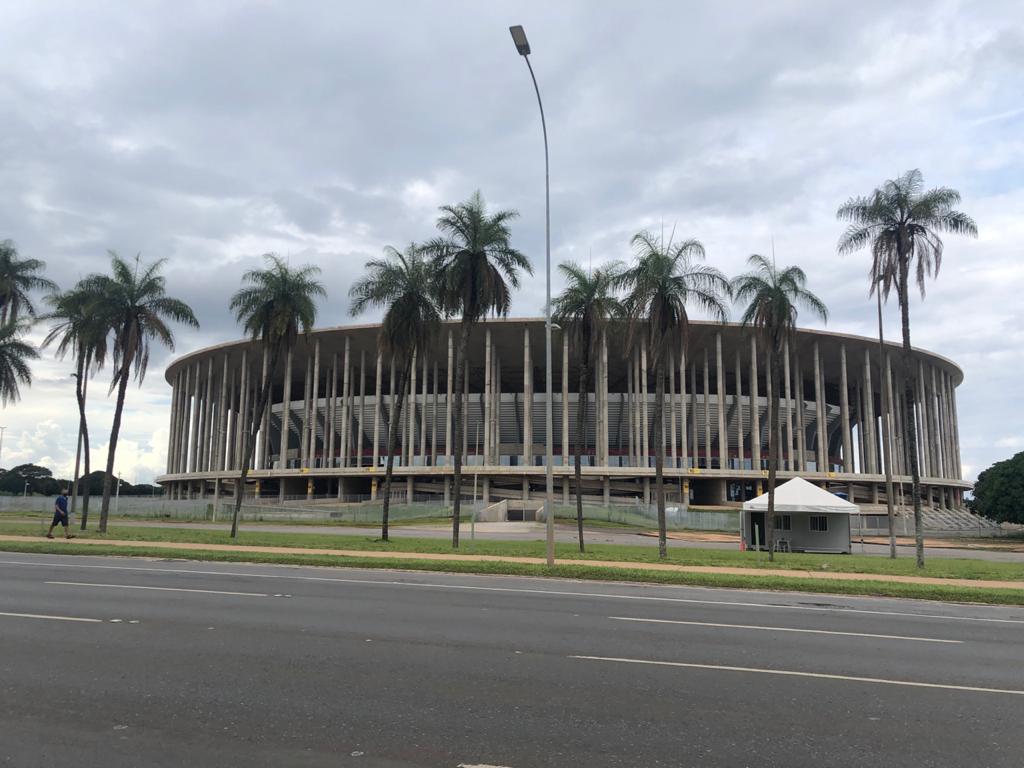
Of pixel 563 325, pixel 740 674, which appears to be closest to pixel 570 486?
pixel 563 325

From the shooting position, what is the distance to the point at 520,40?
17.5m

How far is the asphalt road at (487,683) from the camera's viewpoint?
5.34 m

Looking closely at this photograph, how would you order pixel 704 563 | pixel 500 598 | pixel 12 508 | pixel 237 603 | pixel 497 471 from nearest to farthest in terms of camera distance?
pixel 237 603 < pixel 500 598 < pixel 704 563 < pixel 12 508 < pixel 497 471

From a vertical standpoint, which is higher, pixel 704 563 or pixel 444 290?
pixel 444 290

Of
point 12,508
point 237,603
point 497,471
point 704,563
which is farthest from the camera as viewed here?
point 497,471

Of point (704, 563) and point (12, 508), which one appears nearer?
point (704, 563)

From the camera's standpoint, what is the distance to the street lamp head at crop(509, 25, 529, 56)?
17.2 meters

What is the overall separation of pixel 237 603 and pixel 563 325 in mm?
19459

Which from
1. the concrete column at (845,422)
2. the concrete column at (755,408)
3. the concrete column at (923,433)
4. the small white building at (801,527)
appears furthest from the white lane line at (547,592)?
the concrete column at (923,433)

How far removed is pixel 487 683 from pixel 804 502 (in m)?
25.3

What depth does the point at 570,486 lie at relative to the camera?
6731 centimetres

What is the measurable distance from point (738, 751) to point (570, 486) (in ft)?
205

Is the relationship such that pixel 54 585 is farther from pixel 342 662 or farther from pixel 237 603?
pixel 342 662

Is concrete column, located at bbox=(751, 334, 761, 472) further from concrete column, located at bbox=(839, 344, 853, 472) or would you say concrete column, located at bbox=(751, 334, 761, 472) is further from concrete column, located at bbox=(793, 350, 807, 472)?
concrete column, located at bbox=(839, 344, 853, 472)
